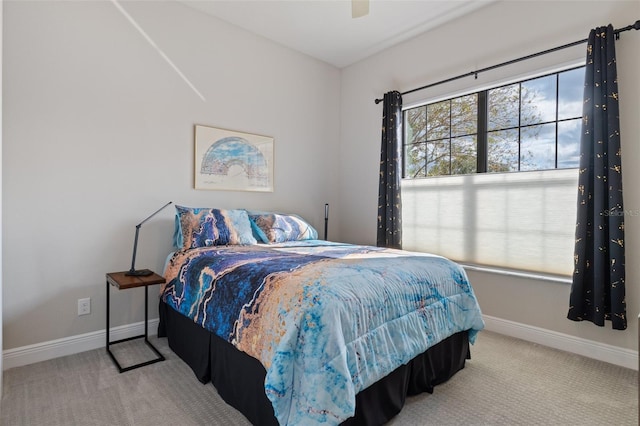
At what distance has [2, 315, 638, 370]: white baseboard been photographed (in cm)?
234

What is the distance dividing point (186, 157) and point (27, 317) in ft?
5.39

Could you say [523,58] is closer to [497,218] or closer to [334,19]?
[497,218]

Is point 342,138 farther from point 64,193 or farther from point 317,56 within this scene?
point 64,193

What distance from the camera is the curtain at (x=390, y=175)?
362cm

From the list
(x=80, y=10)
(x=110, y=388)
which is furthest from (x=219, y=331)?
(x=80, y=10)

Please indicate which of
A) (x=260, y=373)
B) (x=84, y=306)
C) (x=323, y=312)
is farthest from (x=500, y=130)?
(x=84, y=306)

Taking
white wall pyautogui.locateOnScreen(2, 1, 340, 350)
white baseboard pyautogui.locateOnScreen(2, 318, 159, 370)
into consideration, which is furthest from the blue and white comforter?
white wall pyautogui.locateOnScreen(2, 1, 340, 350)

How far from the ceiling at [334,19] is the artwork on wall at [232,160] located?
3.55 ft

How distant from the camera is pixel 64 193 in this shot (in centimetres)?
251

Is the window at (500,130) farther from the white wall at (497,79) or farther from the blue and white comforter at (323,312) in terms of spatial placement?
the blue and white comforter at (323,312)

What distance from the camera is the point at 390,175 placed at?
3658 millimetres

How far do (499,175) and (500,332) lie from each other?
1375mm

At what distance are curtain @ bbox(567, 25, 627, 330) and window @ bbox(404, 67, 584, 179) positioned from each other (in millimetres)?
212

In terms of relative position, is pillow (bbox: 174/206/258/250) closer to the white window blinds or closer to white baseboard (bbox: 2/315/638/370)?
white baseboard (bbox: 2/315/638/370)
